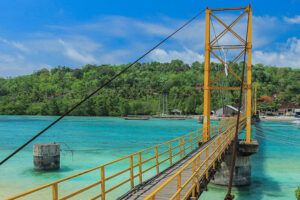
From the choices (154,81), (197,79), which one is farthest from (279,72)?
(154,81)

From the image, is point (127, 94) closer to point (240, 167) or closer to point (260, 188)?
→ point (260, 188)

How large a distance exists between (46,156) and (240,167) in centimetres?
1308

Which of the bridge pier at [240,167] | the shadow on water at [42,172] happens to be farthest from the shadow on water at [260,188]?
the shadow on water at [42,172]

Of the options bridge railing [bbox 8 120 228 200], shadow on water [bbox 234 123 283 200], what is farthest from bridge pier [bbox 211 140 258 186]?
bridge railing [bbox 8 120 228 200]

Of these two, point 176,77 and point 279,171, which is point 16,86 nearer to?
point 176,77

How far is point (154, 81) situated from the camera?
162500 millimetres

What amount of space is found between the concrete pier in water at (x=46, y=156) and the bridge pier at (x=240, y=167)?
11.0m

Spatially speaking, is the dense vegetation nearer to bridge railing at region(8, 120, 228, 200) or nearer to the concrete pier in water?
bridge railing at region(8, 120, 228, 200)

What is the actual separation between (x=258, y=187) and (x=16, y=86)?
166 meters

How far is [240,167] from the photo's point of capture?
1738 cm

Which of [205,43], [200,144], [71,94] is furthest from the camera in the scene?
[71,94]

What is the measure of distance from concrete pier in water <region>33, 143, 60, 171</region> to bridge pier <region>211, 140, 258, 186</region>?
11.0 metres

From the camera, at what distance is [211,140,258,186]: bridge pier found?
1702 centimetres

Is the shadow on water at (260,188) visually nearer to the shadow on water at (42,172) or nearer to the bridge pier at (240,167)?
the bridge pier at (240,167)
